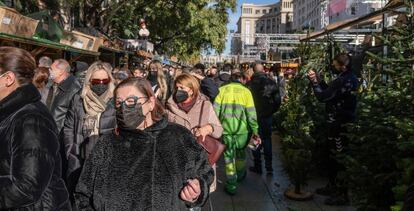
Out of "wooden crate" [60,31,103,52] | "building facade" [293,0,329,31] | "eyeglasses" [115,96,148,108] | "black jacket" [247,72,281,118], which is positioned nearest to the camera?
"eyeglasses" [115,96,148,108]

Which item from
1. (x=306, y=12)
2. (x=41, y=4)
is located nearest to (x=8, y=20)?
(x=41, y=4)

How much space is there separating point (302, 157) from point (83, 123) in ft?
9.68

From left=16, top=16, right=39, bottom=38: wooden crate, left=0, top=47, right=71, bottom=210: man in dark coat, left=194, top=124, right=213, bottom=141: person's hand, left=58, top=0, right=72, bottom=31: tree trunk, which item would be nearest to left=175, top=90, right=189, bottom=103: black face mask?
left=194, top=124, right=213, bottom=141: person's hand

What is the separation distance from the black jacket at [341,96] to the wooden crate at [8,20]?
556 centimetres

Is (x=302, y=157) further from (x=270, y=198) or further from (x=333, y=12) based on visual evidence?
(x=333, y=12)

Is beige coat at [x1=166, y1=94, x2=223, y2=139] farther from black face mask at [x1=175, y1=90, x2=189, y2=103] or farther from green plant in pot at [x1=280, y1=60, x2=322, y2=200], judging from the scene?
green plant in pot at [x1=280, y1=60, x2=322, y2=200]

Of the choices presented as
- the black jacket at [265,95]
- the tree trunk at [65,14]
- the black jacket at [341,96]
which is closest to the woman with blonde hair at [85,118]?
the black jacket at [341,96]

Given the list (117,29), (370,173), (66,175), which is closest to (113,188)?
(66,175)

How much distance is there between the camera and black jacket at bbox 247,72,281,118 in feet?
25.5

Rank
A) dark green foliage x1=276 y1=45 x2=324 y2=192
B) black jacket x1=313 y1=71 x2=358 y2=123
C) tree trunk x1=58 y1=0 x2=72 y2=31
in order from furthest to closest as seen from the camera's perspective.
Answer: tree trunk x1=58 y1=0 x2=72 y2=31
dark green foliage x1=276 y1=45 x2=324 y2=192
black jacket x1=313 y1=71 x2=358 y2=123

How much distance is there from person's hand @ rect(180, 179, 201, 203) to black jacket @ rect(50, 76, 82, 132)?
9.08 ft

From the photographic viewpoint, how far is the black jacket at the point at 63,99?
4844 millimetres

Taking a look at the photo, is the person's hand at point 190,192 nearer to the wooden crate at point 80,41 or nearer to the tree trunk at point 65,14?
the wooden crate at point 80,41

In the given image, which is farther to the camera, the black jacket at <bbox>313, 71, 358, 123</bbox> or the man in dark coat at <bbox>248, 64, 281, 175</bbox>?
the man in dark coat at <bbox>248, 64, 281, 175</bbox>
